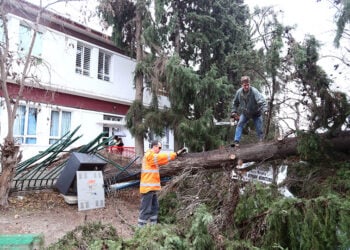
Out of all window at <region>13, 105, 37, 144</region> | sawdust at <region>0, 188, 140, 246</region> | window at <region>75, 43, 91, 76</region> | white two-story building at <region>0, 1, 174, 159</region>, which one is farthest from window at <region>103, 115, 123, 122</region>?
sawdust at <region>0, 188, 140, 246</region>

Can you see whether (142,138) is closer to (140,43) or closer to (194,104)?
(194,104)

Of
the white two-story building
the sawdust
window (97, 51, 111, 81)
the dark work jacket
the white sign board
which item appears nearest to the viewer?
the sawdust

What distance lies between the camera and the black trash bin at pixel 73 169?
6886 millimetres

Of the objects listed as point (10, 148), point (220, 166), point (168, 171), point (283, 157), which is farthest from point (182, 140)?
point (10, 148)

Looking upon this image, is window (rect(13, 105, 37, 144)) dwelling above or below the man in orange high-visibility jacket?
above

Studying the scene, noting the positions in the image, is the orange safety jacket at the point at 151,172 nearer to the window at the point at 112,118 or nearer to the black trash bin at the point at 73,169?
the black trash bin at the point at 73,169

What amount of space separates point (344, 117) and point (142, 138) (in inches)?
302

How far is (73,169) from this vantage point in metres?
6.89

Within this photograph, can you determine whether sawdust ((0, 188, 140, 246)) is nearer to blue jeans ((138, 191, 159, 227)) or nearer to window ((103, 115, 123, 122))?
blue jeans ((138, 191, 159, 227))

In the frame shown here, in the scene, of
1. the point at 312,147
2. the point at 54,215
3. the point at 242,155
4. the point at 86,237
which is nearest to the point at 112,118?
the point at 54,215

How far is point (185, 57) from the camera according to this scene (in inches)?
487

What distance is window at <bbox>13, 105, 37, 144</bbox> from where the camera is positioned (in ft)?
37.9

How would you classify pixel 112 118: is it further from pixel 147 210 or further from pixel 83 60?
pixel 147 210

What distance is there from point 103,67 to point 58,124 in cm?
388
